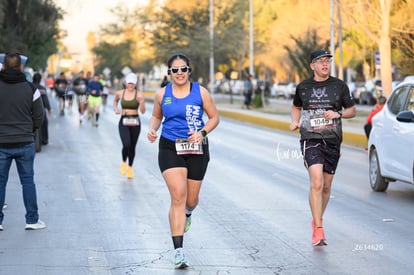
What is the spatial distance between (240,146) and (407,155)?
39.0 ft

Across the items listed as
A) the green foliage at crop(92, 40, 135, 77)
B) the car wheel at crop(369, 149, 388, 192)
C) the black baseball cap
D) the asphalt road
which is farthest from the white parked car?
the green foliage at crop(92, 40, 135, 77)

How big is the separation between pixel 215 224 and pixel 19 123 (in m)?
2.42

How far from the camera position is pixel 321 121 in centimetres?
982

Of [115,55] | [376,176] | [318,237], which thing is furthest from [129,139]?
[115,55]

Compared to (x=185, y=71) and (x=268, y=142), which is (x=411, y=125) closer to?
(x=185, y=71)

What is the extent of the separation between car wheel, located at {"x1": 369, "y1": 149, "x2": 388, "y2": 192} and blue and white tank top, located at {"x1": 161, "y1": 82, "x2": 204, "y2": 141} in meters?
5.90

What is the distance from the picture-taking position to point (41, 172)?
57.6ft

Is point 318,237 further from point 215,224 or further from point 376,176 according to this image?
point 376,176

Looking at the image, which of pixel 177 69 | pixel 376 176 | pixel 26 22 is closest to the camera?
pixel 177 69

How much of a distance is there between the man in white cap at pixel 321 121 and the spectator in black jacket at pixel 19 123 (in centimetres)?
285

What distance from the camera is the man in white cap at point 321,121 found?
977cm

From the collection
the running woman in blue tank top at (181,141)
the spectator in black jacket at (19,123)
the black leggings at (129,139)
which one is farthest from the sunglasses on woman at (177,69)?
the black leggings at (129,139)

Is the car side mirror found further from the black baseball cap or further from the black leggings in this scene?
the black leggings

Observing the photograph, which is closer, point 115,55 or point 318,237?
point 318,237
